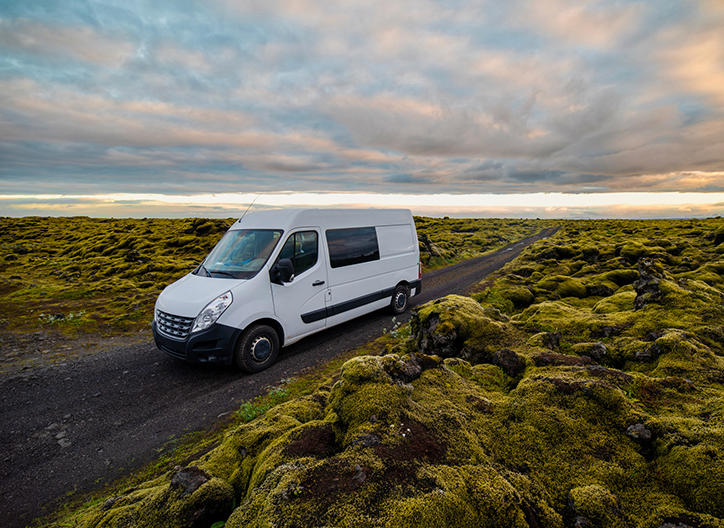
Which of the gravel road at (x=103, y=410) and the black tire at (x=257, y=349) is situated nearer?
the gravel road at (x=103, y=410)

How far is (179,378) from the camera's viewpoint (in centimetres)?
677

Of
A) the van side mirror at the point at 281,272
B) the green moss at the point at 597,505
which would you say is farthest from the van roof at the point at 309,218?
the green moss at the point at 597,505

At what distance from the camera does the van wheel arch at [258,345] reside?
6.66 m

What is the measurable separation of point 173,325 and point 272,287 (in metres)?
2.15

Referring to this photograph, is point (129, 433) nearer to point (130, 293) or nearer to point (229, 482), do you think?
point (229, 482)

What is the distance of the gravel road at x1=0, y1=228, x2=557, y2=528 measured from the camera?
4273mm

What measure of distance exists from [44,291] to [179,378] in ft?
39.9

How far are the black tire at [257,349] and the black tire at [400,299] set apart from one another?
15.4 feet

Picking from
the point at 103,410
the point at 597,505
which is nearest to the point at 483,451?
the point at 597,505

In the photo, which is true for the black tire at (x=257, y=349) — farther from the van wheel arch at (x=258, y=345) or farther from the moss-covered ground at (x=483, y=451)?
the moss-covered ground at (x=483, y=451)

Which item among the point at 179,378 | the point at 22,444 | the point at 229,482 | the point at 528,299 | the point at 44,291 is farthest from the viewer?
the point at 44,291

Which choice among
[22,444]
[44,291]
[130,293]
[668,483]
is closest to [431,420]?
[668,483]

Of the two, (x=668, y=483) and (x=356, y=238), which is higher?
(x=356, y=238)

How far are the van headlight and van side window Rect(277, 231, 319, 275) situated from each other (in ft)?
5.20
